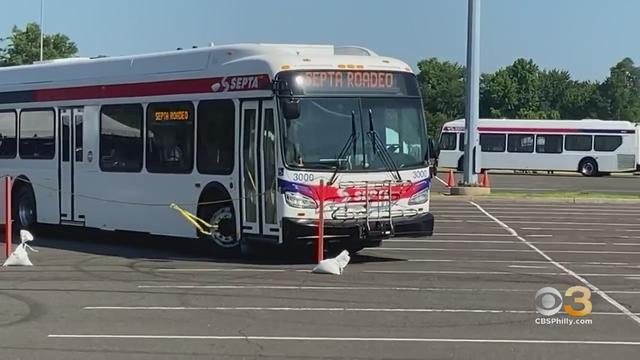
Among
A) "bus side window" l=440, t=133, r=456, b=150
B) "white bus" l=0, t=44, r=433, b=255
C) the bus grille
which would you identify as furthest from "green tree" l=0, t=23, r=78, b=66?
"white bus" l=0, t=44, r=433, b=255

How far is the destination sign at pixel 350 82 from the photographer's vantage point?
12.8 metres

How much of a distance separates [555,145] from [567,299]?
138ft

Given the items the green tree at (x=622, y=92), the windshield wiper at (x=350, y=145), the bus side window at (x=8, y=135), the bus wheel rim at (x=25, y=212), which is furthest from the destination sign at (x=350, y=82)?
the green tree at (x=622, y=92)

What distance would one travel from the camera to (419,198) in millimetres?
13508

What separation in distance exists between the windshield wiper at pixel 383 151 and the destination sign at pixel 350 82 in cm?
47

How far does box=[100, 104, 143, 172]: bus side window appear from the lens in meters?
15.2

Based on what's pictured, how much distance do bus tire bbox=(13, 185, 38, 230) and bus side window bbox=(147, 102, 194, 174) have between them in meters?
3.69

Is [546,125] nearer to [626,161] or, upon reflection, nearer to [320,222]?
[626,161]

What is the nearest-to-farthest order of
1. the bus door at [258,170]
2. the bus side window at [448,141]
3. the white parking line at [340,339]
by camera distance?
the white parking line at [340,339], the bus door at [258,170], the bus side window at [448,141]

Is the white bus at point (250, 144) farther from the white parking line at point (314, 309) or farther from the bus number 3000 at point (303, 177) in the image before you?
the white parking line at point (314, 309)

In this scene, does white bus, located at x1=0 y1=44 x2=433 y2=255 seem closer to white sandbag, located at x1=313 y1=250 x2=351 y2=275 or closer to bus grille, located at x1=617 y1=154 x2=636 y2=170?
white sandbag, located at x1=313 y1=250 x2=351 y2=275

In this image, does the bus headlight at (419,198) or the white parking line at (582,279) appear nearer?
the white parking line at (582,279)

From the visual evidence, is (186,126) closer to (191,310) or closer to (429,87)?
(191,310)

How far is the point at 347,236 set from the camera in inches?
509
